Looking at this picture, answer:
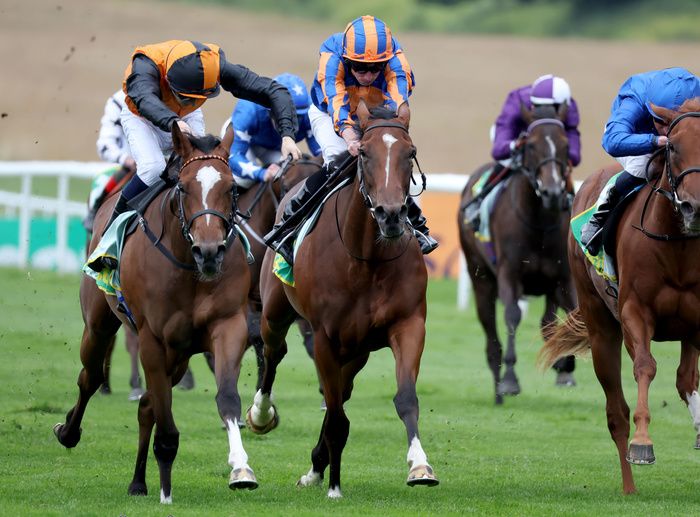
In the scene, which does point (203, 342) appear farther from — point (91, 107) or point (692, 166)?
point (91, 107)

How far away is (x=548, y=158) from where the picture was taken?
11.4 m

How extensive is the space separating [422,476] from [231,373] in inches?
43.2

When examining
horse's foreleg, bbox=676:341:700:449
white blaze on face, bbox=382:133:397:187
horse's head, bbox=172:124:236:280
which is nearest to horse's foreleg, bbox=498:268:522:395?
horse's foreleg, bbox=676:341:700:449

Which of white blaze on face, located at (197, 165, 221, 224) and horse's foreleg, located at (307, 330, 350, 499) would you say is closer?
white blaze on face, located at (197, 165, 221, 224)

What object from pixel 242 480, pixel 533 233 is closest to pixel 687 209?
pixel 242 480

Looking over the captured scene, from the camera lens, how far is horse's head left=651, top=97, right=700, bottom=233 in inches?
A: 254

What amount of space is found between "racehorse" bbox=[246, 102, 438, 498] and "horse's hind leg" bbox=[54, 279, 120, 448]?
1.30 metres

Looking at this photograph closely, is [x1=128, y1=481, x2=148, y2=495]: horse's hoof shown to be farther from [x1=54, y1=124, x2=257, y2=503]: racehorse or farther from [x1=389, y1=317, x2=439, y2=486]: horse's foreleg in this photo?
[x1=389, y1=317, x2=439, y2=486]: horse's foreleg

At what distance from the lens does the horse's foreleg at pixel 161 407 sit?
692cm

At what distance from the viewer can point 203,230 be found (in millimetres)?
6559

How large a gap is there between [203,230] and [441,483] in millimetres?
2106

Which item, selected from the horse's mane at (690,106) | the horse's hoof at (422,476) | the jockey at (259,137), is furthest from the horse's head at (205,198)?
the jockey at (259,137)

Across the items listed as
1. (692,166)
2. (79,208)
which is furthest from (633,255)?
(79,208)

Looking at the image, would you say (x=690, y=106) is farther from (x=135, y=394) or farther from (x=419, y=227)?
(x=135, y=394)
